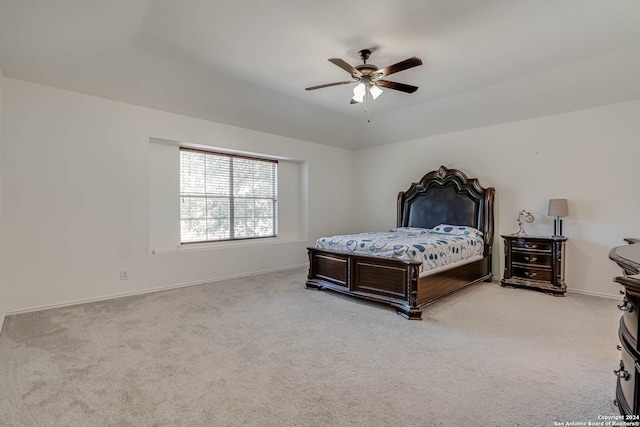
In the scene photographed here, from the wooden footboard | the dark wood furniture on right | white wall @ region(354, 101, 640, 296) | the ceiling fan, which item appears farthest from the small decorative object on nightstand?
the dark wood furniture on right

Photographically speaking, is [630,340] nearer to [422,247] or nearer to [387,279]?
[422,247]

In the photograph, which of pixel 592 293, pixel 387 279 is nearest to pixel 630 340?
pixel 387 279

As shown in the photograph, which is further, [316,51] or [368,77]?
[316,51]

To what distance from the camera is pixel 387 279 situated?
3678 millimetres

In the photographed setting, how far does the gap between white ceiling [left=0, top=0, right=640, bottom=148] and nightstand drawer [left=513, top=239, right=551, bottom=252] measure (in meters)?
1.90

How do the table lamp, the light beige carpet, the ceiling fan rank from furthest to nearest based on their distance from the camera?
the table lamp
the ceiling fan
the light beige carpet

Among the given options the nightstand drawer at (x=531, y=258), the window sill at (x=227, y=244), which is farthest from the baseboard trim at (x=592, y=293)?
the window sill at (x=227, y=244)

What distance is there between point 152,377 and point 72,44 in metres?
3.19

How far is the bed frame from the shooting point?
3.52 meters

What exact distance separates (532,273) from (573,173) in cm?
153

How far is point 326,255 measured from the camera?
444cm

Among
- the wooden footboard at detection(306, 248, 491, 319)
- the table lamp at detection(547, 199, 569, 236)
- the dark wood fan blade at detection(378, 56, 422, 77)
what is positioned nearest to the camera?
the dark wood fan blade at detection(378, 56, 422, 77)

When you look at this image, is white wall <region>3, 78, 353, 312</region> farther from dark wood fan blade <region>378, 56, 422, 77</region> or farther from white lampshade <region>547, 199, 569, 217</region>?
white lampshade <region>547, 199, 569, 217</region>

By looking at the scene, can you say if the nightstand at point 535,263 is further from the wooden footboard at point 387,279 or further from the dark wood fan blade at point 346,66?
the dark wood fan blade at point 346,66
